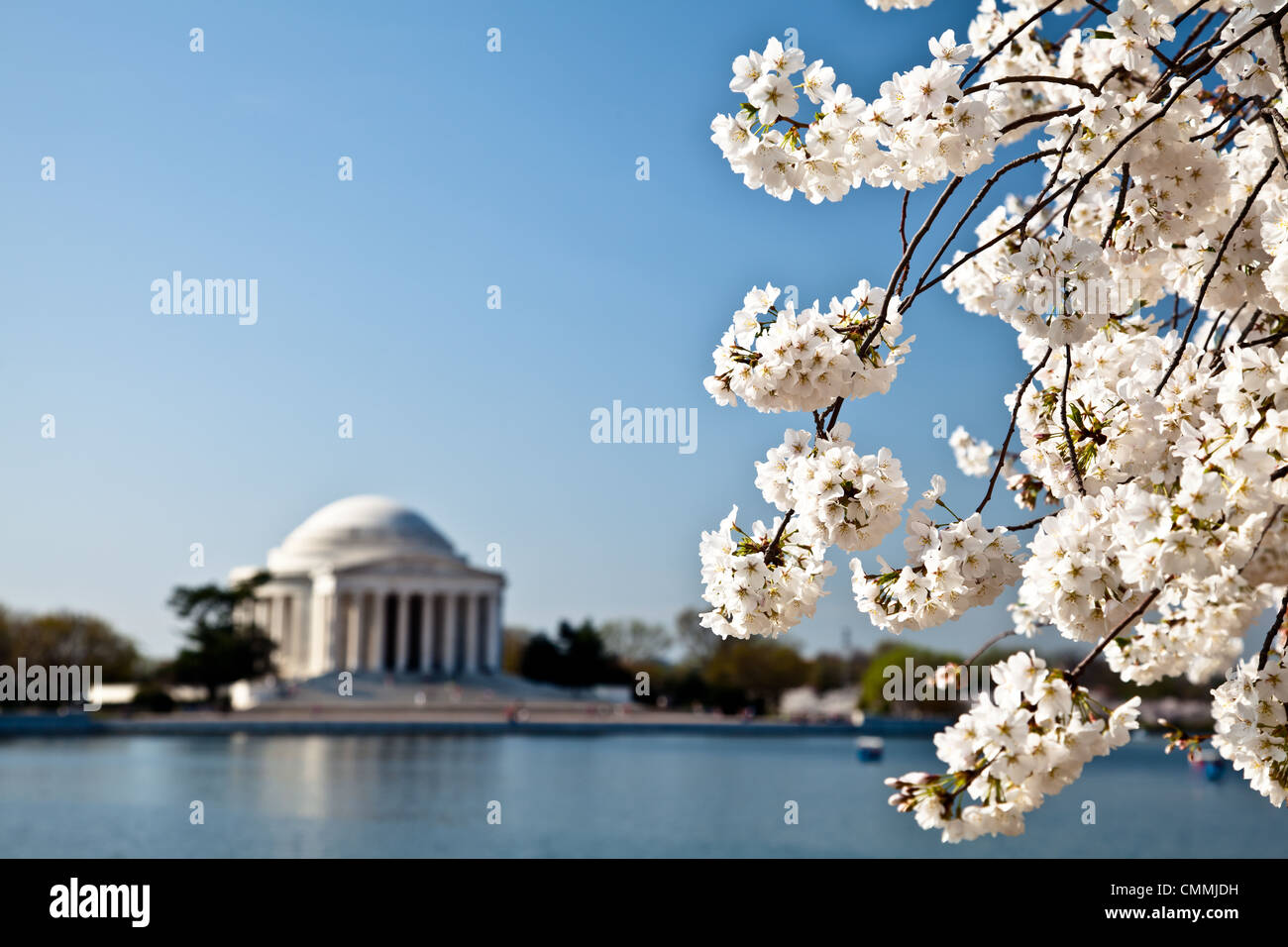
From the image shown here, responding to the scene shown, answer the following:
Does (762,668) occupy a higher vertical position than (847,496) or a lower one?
lower

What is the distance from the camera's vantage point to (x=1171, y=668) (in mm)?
6043

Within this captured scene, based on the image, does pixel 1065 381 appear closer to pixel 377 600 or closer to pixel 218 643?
pixel 218 643

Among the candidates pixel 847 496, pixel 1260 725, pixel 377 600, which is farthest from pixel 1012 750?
pixel 377 600

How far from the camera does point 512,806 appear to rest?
103ft

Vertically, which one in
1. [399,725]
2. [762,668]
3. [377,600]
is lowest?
[399,725]

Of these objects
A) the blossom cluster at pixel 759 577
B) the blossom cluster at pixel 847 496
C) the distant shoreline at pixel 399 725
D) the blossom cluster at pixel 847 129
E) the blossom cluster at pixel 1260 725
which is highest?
the blossom cluster at pixel 847 129

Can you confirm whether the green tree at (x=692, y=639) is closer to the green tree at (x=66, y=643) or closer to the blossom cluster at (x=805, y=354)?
the green tree at (x=66, y=643)

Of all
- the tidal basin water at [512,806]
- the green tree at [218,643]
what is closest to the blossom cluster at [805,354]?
the tidal basin water at [512,806]

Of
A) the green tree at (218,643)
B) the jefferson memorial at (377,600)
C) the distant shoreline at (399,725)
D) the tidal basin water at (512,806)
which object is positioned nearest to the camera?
the tidal basin water at (512,806)

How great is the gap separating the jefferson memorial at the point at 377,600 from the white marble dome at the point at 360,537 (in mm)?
73

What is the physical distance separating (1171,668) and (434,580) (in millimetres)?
84860

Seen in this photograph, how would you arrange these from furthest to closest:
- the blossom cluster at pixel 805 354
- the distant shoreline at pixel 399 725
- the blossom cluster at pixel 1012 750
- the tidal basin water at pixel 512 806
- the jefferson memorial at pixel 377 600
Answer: the jefferson memorial at pixel 377 600 < the distant shoreline at pixel 399 725 < the tidal basin water at pixel 512 806 < the blossom cluster at pixel 805 354 < the blossom cluster at pixel 1012 750

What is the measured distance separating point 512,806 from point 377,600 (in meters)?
58.8

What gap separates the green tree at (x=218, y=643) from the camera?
234 ft
